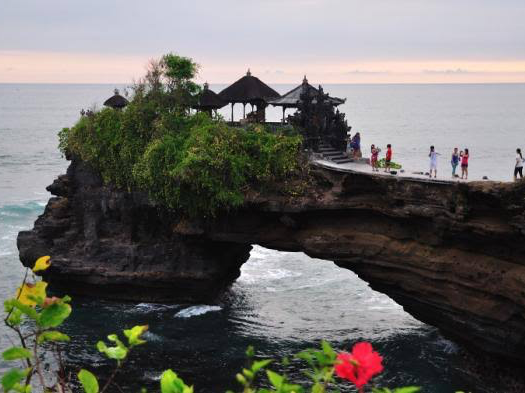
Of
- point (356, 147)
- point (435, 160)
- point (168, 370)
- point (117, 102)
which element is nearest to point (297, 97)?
point (356, 147)

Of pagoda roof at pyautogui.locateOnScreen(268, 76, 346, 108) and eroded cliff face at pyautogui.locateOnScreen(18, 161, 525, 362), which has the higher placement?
pagoda roof at pyautogui.locateOnScreen(268, 76, 346, 108)

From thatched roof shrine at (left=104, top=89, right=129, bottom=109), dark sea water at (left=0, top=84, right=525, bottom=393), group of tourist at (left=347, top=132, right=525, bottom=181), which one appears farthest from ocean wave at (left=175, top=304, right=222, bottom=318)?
thatched roof shrine at (left=104, top=89, right=129, bottom=109)

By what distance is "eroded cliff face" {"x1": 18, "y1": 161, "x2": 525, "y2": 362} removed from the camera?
21281 millimetres

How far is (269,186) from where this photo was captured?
26.2 meters

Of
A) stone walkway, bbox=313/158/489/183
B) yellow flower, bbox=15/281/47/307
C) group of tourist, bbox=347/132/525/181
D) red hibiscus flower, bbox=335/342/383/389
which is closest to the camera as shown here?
red hibiscus flower, bbox=335/342/383/389

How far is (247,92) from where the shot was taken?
30922mm

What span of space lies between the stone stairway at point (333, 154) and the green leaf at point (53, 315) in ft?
80.3

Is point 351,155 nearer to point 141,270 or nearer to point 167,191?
point 167,191

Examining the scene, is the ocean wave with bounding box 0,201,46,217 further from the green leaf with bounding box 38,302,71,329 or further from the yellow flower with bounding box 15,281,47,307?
the green leaf with bounding box 38,302,71,329

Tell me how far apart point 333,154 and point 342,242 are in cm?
594

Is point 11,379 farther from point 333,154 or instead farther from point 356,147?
point 356,147

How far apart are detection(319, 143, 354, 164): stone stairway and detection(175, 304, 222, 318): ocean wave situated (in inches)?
328

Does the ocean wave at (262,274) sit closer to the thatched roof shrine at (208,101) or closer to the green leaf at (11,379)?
the thatched roof shrine at (208,101)

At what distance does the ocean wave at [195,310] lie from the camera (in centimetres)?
2905
